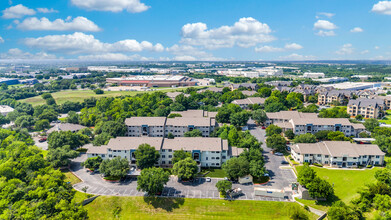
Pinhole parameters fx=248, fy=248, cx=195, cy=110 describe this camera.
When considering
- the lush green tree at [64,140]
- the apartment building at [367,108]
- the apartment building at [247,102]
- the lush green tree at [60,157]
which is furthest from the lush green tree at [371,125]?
the lush green tree at [64,140]

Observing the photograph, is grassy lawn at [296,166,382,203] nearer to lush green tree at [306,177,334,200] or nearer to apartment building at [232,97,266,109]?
lush green tree at [306,177,334,200]

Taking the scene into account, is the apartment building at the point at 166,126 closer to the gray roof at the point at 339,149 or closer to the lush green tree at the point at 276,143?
the lush green tree at the point at 276,143

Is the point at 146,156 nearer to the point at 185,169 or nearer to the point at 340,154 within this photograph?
the point at 185,169

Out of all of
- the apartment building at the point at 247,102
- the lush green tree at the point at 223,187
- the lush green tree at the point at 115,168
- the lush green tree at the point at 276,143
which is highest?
the apartment building at the point at 247,102

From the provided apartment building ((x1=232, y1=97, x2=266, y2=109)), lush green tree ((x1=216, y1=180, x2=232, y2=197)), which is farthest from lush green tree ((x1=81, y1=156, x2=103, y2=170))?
apartment building ((x1=232, y1=97, x2=266, y2=109))

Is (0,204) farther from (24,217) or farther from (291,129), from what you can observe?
(291,129)

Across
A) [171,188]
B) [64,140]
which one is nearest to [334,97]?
[171,188]
